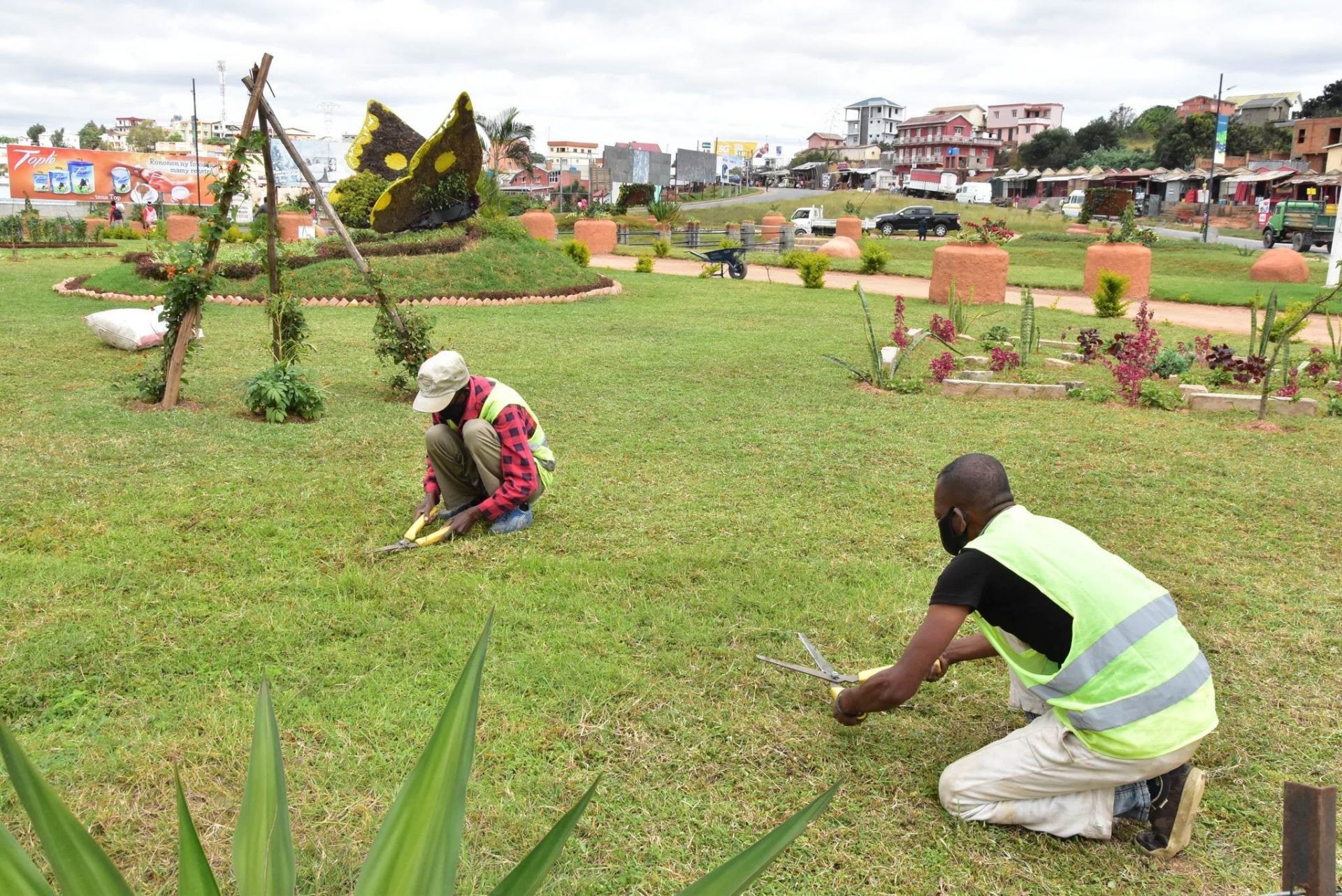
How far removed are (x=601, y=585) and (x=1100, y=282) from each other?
12.2 meters

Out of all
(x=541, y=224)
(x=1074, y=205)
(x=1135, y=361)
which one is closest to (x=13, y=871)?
(x=1135, y=361)

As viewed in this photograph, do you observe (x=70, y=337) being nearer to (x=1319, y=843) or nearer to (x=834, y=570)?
(x=834, y=570)

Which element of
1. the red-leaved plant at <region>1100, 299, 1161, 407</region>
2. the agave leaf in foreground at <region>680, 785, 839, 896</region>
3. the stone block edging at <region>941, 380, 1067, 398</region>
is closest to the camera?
the agave leaf in foreground at <region>680, 785, 839, 896</region>

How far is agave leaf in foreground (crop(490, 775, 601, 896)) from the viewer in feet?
4.98

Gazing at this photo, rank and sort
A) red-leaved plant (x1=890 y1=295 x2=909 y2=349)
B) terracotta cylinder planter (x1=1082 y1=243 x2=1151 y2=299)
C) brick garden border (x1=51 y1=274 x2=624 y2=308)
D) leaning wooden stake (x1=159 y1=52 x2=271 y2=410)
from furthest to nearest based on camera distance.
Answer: terracotta cylinder planter (x1=1082 y1=243 x2=1151 y2=299) → brick garden border (x1=51 y1=274 x2=624 y2=308) → red-leaved plant (x1=890 y1=295 x2=909 y2=349) → leaning wooden stake (x1=159 y1=52 x2=271 y2=410)

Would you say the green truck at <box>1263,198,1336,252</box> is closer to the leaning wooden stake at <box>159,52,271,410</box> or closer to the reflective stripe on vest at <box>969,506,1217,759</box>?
the leaning wooden stake at <box>159,52,271,410</box>

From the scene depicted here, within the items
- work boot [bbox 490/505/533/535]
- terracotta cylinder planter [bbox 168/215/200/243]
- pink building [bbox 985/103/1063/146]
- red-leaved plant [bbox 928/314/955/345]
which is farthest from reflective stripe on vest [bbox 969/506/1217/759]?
pink building [bbox 985/103/1063/146]

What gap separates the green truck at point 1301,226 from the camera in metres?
29.0

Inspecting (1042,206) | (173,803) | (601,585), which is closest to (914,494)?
(601,585)

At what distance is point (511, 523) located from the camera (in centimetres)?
477

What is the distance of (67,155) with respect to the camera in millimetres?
42031

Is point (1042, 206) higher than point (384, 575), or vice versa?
point (1042, 206)

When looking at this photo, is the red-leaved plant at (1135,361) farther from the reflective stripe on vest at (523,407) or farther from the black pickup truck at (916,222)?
the black pickup truck at (916,222)

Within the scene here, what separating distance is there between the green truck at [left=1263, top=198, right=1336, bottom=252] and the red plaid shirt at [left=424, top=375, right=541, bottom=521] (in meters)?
30.9
